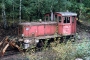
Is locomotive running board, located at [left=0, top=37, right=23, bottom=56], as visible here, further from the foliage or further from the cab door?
the foliage

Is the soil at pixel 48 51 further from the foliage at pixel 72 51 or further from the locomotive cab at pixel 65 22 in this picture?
the locomotive cab at pixel 65 22

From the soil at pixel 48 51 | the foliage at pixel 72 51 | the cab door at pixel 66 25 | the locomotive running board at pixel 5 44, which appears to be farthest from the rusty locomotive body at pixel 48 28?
the foliage at pixel 72 51

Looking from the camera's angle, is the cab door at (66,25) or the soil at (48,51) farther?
the cab door at (66,25)

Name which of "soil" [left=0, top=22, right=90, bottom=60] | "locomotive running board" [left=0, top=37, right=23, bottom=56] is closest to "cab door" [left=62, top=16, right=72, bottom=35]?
"soil" [left=0, top=22, right=90, bottom=60]

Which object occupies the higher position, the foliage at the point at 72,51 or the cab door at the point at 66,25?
the cab door at the point at 66,25

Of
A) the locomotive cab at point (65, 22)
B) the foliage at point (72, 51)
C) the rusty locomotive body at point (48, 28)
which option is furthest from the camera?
the locomotive cab at point (65, 22)

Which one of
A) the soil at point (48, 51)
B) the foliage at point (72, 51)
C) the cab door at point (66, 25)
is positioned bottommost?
the soil at point (48, 51)

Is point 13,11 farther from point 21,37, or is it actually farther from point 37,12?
point 21,37

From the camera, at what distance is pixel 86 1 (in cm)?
2044

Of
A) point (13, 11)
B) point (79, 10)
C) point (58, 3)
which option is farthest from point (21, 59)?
point (79, 10)

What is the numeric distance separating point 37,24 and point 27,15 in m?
3.66

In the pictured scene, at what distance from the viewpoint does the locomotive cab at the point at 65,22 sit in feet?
45.1

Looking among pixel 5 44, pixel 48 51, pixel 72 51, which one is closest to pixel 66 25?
pixel 5 44

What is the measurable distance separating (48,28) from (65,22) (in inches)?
57.8
